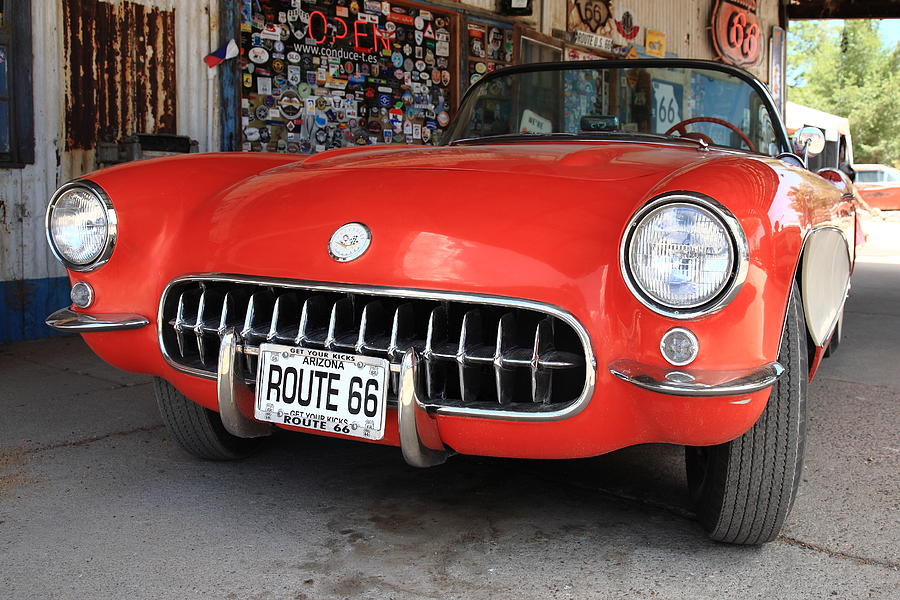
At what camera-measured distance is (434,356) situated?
1985 millimetres

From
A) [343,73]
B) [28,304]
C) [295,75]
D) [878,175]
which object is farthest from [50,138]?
[878,175]

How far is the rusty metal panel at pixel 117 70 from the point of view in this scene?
16.3 feet

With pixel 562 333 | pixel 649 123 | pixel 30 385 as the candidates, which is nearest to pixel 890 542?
pixel 562 333

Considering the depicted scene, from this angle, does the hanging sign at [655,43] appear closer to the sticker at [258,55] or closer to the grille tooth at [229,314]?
the sticker at [258,55]

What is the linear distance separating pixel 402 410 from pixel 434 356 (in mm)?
138

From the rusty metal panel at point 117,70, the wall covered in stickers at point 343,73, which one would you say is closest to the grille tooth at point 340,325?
the rusty metal panel at point 117,70

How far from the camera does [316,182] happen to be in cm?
236

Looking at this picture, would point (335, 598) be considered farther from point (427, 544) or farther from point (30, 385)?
point (30, 385)

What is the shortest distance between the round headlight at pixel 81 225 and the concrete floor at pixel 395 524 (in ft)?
2.24

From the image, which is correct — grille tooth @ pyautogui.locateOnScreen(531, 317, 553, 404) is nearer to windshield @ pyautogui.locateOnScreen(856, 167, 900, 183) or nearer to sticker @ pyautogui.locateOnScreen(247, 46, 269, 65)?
sticker @ pyautogui.locateOnScreen(247, 46, 269, 65)

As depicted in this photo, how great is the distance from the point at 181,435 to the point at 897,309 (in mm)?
5478

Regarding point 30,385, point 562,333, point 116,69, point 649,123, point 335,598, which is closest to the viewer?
point 335,598

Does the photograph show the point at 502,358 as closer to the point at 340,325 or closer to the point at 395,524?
the point at 340,325

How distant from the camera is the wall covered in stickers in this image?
236 inches
